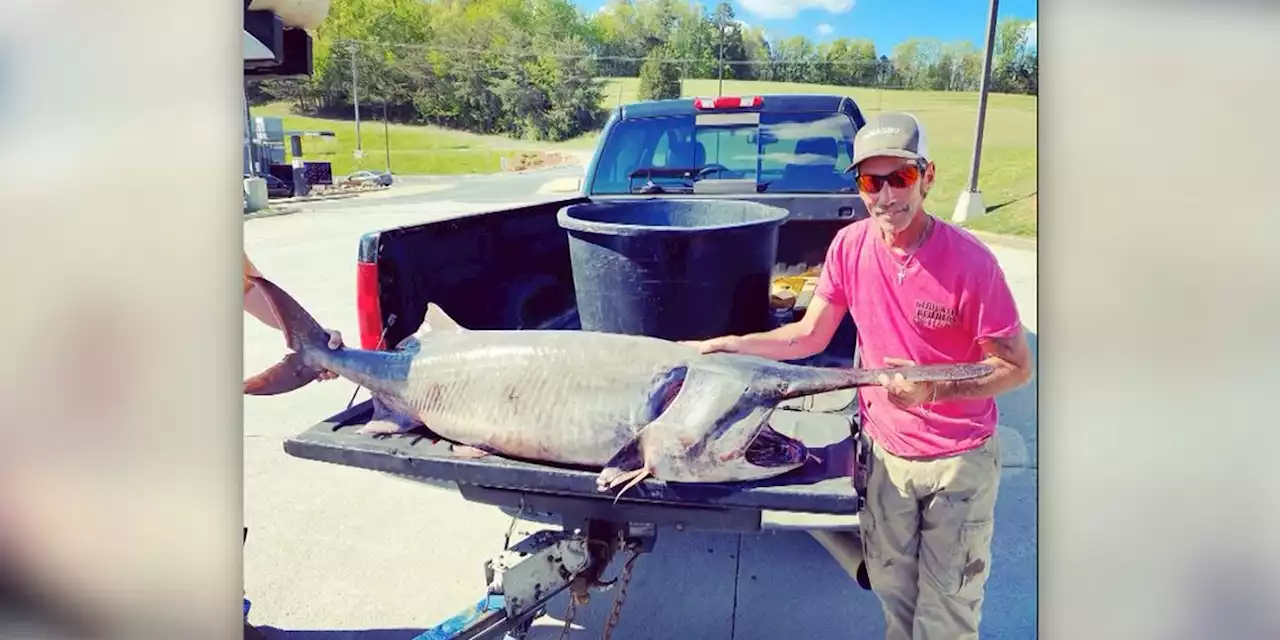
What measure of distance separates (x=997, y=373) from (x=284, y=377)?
155 centimetres

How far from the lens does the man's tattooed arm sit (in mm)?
1475

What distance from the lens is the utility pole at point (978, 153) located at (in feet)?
5.07

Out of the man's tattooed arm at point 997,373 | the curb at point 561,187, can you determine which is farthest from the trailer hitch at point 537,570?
the curb at point 561,187

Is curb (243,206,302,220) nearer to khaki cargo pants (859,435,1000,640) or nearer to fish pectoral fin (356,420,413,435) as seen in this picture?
fish pectoral fin (356,420,413,435)

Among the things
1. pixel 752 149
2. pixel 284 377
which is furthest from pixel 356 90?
pixel 752 149

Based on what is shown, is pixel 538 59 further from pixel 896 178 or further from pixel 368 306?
pixel 896 178

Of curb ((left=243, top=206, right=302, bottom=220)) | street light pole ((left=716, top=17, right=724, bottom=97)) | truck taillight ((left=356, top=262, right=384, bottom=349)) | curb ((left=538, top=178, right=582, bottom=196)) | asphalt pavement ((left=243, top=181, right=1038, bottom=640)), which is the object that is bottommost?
asphalt pavement ((left=243, top=181, right=1038, bottom=640))

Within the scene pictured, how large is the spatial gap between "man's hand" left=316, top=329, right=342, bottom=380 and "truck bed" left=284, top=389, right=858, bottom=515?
9 cm

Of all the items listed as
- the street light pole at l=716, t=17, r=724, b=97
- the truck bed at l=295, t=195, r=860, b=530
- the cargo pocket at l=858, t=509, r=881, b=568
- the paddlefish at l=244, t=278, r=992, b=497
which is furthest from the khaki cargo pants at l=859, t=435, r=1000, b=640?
the street light pole at l=716, t=17, r=724, b=97

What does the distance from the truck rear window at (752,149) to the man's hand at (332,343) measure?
94 cm

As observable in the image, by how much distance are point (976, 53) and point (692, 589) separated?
158 centimetres
